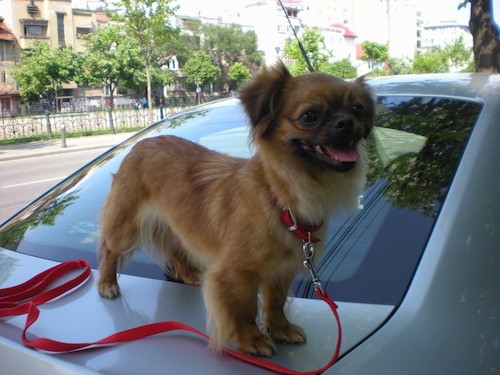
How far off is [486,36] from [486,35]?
0.04 feet

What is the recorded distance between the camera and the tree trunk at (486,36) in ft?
21.1

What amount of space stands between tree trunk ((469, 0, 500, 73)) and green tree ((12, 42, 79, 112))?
3844 cm

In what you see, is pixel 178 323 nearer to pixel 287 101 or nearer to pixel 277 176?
pixel 277 176

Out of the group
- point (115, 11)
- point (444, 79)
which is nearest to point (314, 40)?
point (115, 11)

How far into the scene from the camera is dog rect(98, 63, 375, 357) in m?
1.75

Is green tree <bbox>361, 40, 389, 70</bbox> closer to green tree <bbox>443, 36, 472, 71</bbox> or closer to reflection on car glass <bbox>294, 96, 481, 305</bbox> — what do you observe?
green tree <bbox>443, 36, 472, 71</bbox>

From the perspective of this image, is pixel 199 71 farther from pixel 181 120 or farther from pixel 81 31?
pixel 181 120

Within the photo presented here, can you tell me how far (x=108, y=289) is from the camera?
6.57ft

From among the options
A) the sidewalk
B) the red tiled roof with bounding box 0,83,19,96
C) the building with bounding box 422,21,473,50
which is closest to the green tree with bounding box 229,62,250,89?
the red tiled roof with bounding box 0,83,19,96

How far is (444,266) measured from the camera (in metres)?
1.50

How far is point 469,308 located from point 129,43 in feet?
129

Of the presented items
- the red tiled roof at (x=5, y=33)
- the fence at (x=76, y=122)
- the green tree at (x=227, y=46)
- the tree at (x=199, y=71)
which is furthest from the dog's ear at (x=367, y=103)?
the green tree at (x=227, y=46)

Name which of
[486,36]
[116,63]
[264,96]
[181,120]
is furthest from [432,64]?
[264,96]

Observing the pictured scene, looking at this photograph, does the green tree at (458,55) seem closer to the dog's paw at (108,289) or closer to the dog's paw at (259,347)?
the dog's paw at (108,289)
